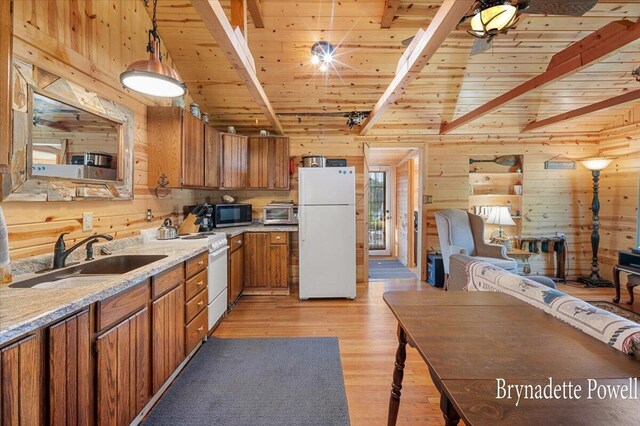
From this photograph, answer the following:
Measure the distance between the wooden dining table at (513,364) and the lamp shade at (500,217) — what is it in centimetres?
322

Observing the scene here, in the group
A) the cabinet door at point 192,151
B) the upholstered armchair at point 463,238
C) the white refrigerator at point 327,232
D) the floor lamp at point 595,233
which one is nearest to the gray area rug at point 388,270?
the upholstered armchair at point 463,238

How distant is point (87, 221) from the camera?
1950mm

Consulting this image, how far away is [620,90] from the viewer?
364 centimetres

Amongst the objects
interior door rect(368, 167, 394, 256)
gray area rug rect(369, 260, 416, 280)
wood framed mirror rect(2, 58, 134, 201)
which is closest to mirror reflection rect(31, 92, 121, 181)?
wood framed mirror rect(2, 58, 134, 201)

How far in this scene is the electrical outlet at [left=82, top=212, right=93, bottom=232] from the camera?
1.93m

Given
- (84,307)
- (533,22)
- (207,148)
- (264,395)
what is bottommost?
(264,395)

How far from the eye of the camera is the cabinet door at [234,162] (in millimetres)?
3684

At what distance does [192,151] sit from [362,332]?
102 inches

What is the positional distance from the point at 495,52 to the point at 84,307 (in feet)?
13.8

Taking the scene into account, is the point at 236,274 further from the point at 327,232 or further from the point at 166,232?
the point at 327,232

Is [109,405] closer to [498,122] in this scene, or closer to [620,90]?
[498,122]

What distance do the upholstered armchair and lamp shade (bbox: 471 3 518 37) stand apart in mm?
2510

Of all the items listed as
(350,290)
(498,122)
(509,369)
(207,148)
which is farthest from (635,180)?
(207,148)

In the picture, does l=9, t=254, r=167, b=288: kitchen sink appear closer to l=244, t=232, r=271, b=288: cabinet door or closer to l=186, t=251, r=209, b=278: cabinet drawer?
l=186, t=251, r=209, b=278: cabinet drawer
